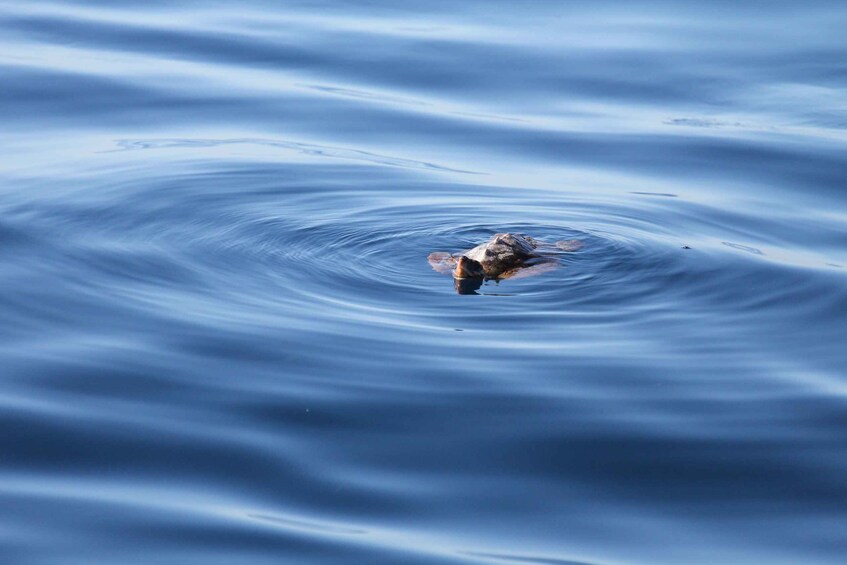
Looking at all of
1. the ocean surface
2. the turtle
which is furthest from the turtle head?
the ocean surface

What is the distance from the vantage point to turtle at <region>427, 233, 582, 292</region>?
8.82 meters

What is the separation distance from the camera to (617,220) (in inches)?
420

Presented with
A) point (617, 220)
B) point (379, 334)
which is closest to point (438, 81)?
point (617, 220)

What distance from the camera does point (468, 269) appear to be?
28.7ft

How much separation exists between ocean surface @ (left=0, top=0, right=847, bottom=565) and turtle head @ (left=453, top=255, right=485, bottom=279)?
13 centimetres

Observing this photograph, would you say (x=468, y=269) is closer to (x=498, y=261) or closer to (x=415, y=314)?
(x=498, y=261)

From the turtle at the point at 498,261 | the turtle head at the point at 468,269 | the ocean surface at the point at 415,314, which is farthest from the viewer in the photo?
the turtle at the point at 498,261

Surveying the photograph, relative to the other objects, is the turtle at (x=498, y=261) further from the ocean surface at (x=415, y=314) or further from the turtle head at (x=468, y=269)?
the ocean surface at (x=415, y=314)

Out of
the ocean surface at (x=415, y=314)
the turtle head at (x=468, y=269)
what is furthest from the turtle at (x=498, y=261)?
the ocean surface at (x=415, y=314)

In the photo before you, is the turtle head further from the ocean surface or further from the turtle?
the ocean surface

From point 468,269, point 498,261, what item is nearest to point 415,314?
point 468,269

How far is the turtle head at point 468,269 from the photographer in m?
8.66

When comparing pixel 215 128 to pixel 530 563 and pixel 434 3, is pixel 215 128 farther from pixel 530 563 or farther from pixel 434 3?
pixel 530 563

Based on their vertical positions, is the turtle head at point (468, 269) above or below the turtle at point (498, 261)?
below
